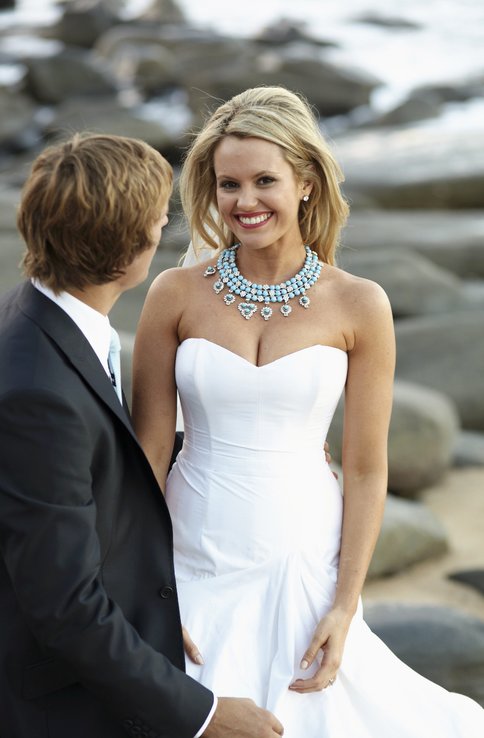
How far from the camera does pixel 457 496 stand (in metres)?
6.53

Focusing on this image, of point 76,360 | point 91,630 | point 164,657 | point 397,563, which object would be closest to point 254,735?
point 164,657

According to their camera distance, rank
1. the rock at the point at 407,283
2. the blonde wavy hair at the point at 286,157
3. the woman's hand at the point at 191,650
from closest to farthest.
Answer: the woman's hand at the point at 191,650 → the blonde wavy hair at the point at 286,157 → the rock at the point at 407,283

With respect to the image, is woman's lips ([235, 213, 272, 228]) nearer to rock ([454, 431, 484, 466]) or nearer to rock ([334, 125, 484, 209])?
rock ([454, 431, 484, 466])

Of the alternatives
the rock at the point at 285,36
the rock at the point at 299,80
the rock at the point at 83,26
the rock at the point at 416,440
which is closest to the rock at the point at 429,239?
the rock at the point at 416,440

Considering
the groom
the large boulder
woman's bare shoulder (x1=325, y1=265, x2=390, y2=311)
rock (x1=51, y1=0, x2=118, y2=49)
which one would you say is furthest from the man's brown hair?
rock (x1=51, y1=0, x2=118, y2=49)

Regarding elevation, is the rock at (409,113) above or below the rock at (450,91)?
above

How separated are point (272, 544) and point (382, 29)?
32034 millimetres

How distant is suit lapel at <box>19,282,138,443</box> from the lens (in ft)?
7.88

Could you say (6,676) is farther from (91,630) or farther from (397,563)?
(397,563)

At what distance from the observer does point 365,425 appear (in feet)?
9.71

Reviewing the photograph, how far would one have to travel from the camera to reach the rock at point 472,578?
17.7 feet

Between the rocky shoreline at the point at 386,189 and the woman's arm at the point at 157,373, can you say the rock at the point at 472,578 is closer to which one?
the rocky shoreline at the point at 386,189

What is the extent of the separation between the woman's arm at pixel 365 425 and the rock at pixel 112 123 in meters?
13.1

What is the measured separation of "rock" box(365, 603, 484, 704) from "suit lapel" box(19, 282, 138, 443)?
1989 millimetres
